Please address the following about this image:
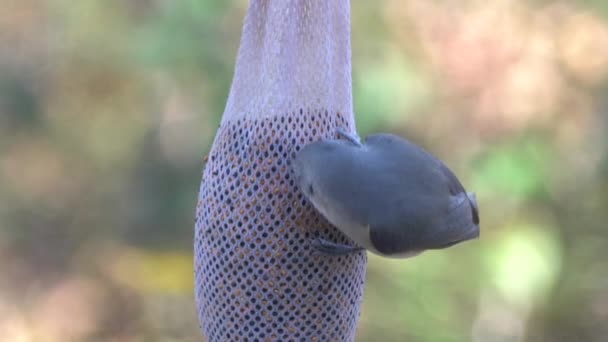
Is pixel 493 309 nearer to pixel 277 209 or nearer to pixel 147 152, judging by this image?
pixel 147 152

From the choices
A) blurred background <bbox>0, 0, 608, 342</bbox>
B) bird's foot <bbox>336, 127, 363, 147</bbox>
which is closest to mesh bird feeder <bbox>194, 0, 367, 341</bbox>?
bird's foot <bbox>336, 127, 363, 147</bbox>

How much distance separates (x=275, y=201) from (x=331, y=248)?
0.55 ft

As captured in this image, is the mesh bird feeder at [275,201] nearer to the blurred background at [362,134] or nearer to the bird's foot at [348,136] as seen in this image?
the bird's foot at [348,136]

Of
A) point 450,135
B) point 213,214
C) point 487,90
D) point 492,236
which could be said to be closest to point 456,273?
point 492,236

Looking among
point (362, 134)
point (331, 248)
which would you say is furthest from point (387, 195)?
point (362, 134)

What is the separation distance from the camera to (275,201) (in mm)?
1697

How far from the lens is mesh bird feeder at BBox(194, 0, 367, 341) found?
5.56 feet

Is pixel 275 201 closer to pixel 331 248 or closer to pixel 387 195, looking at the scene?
pixel 331 248

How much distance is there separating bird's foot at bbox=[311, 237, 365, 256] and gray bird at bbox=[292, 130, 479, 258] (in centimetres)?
15

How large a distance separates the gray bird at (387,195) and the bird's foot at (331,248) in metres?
0.15

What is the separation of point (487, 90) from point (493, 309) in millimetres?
1125

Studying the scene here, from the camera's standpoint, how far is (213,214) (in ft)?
5.71

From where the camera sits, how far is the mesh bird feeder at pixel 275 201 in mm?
1695

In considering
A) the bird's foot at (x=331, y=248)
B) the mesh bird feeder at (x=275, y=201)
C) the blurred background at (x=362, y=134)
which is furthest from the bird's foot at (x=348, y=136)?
the blurred background at (x=362, y=134)
